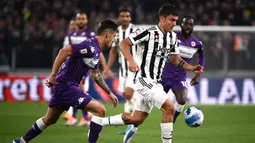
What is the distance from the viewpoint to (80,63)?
29.0 ft

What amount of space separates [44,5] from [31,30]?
8.44ft

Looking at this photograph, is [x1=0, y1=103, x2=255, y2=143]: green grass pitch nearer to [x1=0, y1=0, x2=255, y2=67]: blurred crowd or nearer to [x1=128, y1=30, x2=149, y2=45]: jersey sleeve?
[x1=128, y1=30, x2=149, y2=45]: jersey sleeve

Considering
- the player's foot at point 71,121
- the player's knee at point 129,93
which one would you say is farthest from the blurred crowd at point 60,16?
the player's knee at point 129,93

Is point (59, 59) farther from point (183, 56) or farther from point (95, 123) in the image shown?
point (183, 56)

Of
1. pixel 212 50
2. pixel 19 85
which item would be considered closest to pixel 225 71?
pixel 212 50

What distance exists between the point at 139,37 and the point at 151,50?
0.29 meters

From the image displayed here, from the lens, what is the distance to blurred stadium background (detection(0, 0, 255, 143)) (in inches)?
782

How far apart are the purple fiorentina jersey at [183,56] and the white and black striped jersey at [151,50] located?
2444 millimetres

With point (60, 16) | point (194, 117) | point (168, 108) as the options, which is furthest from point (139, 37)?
point (60, 16)

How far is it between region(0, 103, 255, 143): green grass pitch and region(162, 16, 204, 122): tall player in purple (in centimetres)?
76

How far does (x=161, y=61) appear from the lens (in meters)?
9.02

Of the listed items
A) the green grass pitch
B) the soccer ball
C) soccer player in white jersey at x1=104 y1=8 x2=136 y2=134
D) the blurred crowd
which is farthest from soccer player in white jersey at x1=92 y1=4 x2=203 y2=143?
the blurred crowd

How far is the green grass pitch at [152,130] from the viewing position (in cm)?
1062

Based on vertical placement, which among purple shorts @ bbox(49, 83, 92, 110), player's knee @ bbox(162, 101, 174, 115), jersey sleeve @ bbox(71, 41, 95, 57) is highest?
jersey sleeve @ bbox(71, 41, 95, 57)
